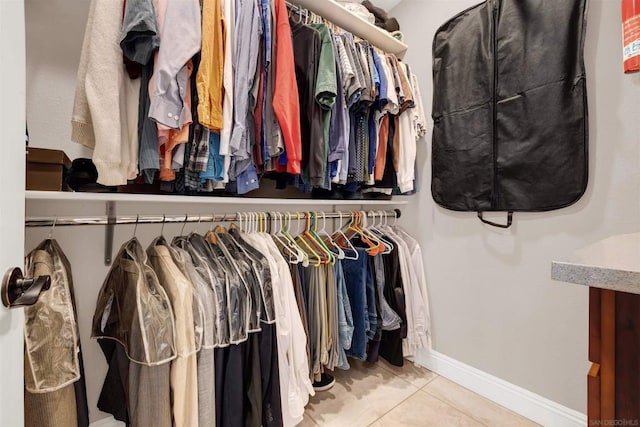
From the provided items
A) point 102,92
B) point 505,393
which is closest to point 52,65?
point 102,92

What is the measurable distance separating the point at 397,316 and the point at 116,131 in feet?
4.99

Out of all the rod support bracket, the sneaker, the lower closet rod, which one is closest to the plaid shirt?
the lower closet rod

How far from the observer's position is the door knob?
0.44m

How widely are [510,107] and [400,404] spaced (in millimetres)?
1637

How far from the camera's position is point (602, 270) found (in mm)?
380

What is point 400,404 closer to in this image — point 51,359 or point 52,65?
point 51,359

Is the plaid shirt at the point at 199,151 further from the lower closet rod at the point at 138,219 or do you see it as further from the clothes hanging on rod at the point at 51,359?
the clothes hanging on rod at the point at 51,359

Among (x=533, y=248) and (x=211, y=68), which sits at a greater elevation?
(x=211, y=68)

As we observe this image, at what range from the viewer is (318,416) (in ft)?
4.39

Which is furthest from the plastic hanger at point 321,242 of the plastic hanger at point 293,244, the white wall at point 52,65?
the white wall at point 52,65

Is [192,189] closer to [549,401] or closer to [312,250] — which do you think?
[312,250]

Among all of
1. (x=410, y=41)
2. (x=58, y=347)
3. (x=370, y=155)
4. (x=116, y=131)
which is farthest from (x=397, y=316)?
(x=410, y=41)

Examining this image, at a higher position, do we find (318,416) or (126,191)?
(126,191)

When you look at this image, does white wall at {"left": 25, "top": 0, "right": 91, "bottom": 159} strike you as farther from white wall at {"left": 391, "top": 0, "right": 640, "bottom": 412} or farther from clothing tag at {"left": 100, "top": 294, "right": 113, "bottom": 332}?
white wall at {"left": 391, "top": 0, "right": 640, "bottom": 412}
